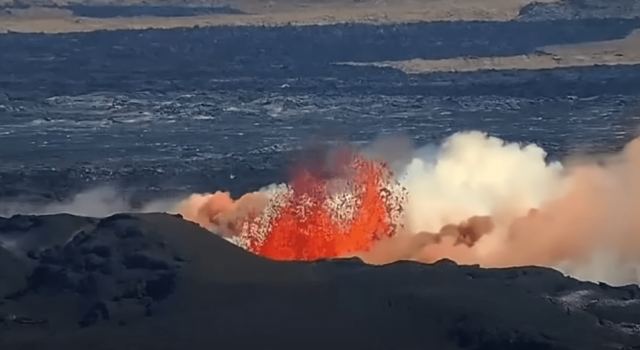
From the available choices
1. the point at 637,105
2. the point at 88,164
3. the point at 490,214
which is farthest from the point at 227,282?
the point at 637,105

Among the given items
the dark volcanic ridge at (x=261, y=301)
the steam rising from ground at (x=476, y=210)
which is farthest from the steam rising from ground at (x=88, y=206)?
the dark volcanic ridge at (x=261, y=301)

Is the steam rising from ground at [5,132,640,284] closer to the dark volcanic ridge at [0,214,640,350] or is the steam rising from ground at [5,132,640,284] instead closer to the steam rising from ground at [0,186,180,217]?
the steam rising from ground at [0,186,180,217]

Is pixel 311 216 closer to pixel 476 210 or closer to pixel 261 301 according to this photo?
pixel 476 210

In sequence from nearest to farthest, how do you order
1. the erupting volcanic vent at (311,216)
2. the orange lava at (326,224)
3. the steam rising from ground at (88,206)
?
A: the orange lava at (326,224) < the erupting volcanic vent at (311,216) < the steam rising from ground at (88,206)

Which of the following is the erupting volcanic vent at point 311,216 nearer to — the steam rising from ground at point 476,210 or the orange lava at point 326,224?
the orange lava at point 326,224

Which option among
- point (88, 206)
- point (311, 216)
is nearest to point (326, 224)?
point (311, 216)

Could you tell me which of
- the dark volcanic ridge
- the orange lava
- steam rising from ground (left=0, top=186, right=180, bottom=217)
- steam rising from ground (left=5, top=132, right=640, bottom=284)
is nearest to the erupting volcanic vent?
the orange lava
